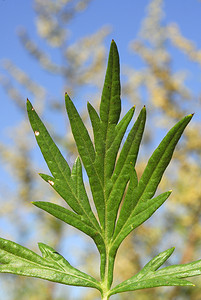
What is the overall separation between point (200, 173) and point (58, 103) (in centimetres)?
297

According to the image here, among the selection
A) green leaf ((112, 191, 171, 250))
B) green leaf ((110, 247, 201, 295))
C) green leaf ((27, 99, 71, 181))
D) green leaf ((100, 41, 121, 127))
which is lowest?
green leaf ((110, 247, 201, 295))

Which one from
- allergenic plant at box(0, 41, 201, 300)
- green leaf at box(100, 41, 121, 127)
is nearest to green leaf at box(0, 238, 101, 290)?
allergenic plant at box(0, 41, 201, 300)

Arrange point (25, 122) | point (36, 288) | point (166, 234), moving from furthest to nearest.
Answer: point (25, 122) → point (36, 288) → point (166, 234)

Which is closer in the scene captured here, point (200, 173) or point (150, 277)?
point (150, 277)

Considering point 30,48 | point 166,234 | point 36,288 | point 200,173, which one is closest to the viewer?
point 200,173

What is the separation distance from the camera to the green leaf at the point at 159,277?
0.27 meters

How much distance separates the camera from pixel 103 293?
0.90ft

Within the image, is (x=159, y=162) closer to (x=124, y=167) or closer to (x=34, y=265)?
(x=124, y=167)

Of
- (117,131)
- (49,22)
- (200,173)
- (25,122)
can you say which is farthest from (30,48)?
(117,131)

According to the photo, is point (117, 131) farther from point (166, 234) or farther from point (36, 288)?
point (36, 288)

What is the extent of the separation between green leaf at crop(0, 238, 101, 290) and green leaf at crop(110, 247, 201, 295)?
0.03 meters

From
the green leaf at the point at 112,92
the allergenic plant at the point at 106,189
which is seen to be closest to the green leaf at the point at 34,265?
the allergenic plant at the point at 106,189

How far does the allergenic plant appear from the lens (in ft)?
0.96

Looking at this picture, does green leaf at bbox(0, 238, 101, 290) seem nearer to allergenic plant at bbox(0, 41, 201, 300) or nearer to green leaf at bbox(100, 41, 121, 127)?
allergenic plant at bbox(0, 41, 201, 300)
